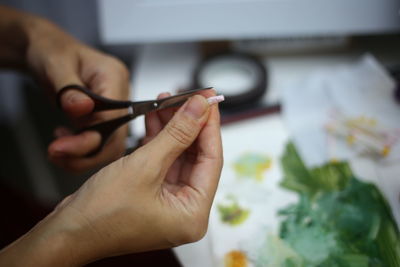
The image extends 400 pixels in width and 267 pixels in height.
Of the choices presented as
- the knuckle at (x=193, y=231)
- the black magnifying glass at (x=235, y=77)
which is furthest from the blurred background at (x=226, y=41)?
the knuckle at (x=193, y=231)

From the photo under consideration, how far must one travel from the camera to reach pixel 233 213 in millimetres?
481

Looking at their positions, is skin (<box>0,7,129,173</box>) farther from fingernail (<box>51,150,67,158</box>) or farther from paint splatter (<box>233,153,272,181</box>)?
paint splatter (<box>233,153,272,181</box>)

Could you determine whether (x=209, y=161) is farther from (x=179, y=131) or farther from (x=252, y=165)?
(x=252, y=165)

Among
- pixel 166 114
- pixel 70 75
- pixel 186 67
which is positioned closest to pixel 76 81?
pixel 70 75

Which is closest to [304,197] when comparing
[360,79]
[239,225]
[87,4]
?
[239,225]

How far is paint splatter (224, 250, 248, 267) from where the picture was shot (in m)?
0.43

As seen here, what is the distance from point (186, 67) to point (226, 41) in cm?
8

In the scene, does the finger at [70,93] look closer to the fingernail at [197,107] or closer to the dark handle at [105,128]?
the dark handle at [105,128]

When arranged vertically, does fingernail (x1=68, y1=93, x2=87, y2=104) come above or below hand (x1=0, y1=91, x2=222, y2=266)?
above

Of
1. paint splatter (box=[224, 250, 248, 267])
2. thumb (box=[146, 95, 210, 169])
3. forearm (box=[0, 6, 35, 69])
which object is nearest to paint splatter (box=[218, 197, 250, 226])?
paint splatter (box=[224, 250, 248, 267])

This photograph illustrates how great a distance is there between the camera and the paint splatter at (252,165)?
1.71 feet

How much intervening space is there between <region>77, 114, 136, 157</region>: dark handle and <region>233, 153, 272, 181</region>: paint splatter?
16 centimetres

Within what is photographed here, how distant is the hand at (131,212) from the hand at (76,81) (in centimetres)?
13

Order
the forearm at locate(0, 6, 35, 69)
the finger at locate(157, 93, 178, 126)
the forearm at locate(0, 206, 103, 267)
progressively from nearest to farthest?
the forearm at locate(0, 206, 103, 267) → the finger at locate(157, 93, 178, 126) → the forearm at locate(0, 6, 35, 69)
